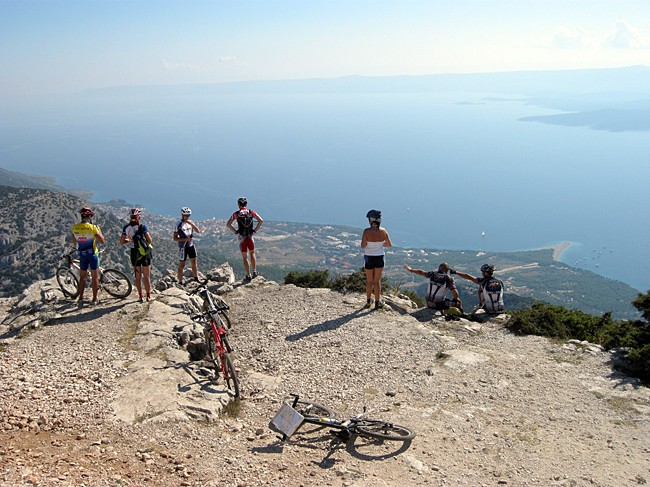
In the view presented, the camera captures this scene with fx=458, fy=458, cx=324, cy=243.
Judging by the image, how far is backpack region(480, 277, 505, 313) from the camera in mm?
11711

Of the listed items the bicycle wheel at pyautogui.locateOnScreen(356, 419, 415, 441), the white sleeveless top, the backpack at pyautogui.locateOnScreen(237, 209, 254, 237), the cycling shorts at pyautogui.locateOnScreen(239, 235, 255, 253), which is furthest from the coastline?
the bicycle wheel at pyautogui.locateOnScreen(356, 419, 415, 441)

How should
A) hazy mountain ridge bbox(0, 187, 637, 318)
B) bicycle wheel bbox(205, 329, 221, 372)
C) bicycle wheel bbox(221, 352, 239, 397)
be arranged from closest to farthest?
bicycle wheel bbox(221, 352, 239, 397)
bicycle wheel bbox(205, 329, 221, 372)
hazy mountain ridge bbox(0, 187, 637, 318)

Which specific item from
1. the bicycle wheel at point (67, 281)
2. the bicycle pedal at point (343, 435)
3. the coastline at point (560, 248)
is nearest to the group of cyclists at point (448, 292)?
the bicycle pedal at point (343, 435)

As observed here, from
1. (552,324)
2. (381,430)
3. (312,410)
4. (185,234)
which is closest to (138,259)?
(185,234)

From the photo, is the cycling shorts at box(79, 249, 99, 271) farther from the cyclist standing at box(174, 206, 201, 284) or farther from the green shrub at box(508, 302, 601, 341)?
the green shrub at box(508, 302, 601, 341)

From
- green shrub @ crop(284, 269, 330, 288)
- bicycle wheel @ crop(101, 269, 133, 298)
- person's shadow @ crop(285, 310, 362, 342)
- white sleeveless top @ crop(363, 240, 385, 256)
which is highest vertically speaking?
white sleeveless top @ crop(363, 240, 385, 256)

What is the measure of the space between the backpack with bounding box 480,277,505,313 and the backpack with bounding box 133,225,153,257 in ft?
27.5

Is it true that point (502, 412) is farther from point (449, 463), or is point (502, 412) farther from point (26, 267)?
point (26, 267)

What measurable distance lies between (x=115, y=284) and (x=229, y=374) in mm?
5299

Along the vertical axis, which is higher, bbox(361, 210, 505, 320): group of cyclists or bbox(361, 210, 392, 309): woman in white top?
bbox(361, 210, 392, 309): woman in white top

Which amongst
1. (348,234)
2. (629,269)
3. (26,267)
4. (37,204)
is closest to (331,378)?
(26,267)

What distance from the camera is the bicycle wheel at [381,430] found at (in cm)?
600

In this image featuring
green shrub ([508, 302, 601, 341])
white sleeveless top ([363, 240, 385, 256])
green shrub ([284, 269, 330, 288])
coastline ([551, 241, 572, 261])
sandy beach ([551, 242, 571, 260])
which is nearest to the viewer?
green shrub ([508, 302, 601, 341])

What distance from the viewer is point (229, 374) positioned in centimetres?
734
